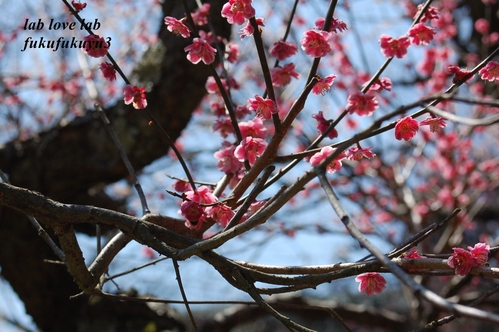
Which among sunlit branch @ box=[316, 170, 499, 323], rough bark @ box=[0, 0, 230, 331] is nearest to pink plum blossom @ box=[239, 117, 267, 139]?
sunlit branch @ box=[316, 170, 499, 323]

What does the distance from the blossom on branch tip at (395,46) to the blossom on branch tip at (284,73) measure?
0.30 metres

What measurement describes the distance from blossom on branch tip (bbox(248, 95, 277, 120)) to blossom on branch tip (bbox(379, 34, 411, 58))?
392mm

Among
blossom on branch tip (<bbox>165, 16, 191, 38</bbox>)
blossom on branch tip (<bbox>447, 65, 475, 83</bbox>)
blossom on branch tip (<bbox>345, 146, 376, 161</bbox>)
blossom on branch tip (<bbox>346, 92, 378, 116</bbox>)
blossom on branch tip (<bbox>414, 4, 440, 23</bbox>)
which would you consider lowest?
blossom on branch tip (<bbox>345, 146, 376, 161</bbox>)

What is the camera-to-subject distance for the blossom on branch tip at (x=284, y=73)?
164 centimetres

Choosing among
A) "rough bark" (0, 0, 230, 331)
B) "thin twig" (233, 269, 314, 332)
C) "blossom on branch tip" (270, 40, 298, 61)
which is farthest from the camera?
"rough bark" (0, 0, 230, 331)

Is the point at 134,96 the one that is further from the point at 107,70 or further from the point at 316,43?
the point at 316,43

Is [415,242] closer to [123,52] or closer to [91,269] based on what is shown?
[91,269]

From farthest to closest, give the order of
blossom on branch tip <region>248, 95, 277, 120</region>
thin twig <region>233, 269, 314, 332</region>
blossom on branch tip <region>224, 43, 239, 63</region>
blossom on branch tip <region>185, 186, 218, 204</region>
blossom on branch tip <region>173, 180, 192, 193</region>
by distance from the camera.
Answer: blossom on branch tip <region>224, 43, 239, 63</region> < blossom on branch tip <region>173, 180, 192, 193</region> < blossom on branch tip <region>185, 186, 218, 204</region> < blossom on branch tip <region>248, 95, 277, 120</region> < thin twig <region>233, 269, 314, 332</region>

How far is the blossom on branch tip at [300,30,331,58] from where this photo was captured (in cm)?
144

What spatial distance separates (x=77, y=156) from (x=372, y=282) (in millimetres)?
2451

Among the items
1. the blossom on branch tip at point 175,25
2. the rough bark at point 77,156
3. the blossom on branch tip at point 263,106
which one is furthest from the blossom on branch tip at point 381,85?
the rough bark at point 77,156

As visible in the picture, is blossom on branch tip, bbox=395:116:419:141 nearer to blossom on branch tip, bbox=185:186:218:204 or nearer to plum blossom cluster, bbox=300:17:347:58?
plum blossom cluster, bbox=300:17:347:58

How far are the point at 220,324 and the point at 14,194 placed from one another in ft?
9.50

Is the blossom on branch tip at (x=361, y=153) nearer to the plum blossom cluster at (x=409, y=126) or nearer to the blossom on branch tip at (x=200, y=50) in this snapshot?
the plum blossom cluster at (x=409, y=126)
